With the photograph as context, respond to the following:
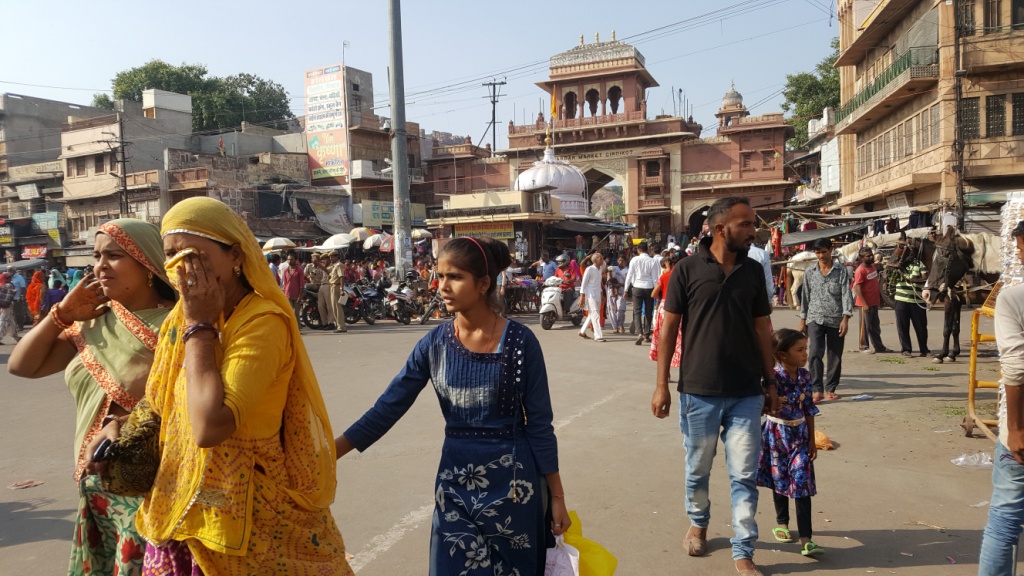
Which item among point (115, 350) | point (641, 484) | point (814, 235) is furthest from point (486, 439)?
point (814, 235)

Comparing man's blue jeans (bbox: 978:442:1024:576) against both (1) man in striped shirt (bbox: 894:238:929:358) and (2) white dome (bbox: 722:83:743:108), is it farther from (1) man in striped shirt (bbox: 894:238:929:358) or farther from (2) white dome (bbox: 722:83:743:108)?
(2) white dome (bbox: 722:83:743:108)

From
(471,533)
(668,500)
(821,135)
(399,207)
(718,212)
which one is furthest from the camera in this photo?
(821,135)

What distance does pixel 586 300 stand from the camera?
12.4 metres

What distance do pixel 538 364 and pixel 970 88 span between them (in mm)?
22340

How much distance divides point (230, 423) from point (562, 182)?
33.4 meters

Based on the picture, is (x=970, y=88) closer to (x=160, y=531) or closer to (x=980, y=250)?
(x=980, y=250)

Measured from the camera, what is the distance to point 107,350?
225 centimetres

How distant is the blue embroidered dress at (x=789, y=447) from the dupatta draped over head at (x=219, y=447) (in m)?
2.57

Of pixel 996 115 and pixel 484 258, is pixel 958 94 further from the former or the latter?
pixel 484 258

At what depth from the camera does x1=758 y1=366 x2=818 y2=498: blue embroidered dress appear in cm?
363

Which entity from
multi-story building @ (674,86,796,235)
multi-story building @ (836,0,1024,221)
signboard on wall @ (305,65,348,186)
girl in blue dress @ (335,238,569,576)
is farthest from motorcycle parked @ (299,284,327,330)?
multi-story building @ (674,86,796,235)

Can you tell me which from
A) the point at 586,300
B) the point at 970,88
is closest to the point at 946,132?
the point at 970,88

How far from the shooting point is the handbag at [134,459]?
1840 millimetres

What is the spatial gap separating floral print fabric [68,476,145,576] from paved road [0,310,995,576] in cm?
139
